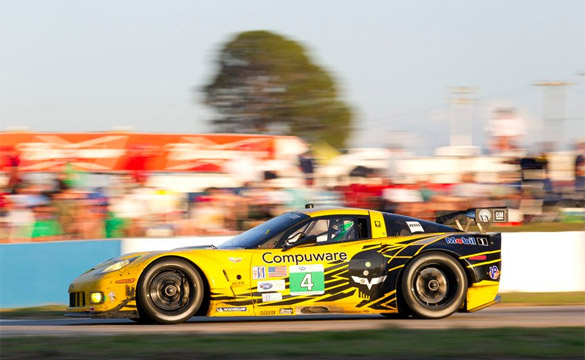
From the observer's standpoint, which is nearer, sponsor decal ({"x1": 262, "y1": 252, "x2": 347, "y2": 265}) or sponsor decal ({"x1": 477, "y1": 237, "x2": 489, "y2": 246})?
sponsor decal ({"x1": 262, "y1": 252, "x2": 347, "y2": 265})

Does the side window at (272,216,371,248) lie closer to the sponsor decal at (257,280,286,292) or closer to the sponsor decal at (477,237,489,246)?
the sponsor decal at (257,280,286,292)

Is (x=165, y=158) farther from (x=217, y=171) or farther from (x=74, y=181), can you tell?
(x=74, y=181)

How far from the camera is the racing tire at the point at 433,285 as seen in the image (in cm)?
861

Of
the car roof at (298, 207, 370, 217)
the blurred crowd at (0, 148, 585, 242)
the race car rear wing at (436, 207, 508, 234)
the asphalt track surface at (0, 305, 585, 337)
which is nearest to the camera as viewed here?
the asphalt track surface at (0, 305, 585, 337)

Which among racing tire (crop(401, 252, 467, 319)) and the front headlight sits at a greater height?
the front headlight

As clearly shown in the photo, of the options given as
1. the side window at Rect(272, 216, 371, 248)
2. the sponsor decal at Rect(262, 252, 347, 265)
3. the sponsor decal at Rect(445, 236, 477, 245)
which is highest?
the side window at Rect(272, 216, 371, 248)

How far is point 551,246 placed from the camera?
12984mm

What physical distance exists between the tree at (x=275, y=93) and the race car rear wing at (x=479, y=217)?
118ft

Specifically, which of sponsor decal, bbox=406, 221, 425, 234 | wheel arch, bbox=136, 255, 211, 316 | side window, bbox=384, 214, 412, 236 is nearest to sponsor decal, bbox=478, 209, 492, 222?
sponsor decal, bbox=406, 221, 425, 234

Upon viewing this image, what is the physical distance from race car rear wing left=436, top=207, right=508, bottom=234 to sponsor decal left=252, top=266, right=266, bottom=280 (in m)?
2.46

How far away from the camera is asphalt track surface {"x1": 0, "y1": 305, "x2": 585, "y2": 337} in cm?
757

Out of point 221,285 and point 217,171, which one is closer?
point 221,285

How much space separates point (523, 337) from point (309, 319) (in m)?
Answer: 3.00

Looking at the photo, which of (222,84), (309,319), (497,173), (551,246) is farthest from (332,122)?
(309,319)
